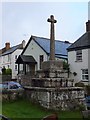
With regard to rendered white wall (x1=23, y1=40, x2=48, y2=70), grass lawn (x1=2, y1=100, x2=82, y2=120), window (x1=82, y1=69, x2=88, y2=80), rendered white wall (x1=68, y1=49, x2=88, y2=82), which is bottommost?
grass lawn (x1=2, y1=100, x2=82, y2=120)

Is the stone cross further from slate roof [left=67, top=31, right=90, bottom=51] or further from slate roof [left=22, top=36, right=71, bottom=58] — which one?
slate roof [left=22, top=36, right=71, bottom=58]

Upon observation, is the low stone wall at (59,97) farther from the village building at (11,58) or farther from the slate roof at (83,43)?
the village building at (11,58)

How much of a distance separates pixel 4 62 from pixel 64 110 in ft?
172

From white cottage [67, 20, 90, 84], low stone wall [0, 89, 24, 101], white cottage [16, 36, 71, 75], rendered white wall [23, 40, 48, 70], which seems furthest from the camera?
rendered white wall [23, 40, 48, 70]

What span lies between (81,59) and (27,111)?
20.4 meters

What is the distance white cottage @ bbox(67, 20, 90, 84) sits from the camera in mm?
32875

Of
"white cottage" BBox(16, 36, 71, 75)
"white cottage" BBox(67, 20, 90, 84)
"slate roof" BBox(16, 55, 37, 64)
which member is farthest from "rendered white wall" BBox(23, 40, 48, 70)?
"white cottage" BBox(67, 20, 90, 84)

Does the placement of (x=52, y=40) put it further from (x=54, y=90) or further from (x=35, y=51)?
(x=35, y=51)

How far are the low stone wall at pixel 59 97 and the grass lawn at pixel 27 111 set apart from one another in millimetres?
404

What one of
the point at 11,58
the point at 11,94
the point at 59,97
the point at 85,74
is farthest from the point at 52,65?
the point at 11,58

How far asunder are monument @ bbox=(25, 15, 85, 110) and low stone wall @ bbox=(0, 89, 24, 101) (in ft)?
2.06

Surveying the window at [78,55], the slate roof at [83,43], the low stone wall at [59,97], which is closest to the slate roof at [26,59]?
the slate roof at [83,43]

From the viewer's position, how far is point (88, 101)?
16875mm

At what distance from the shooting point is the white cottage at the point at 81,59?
32.9 metres
